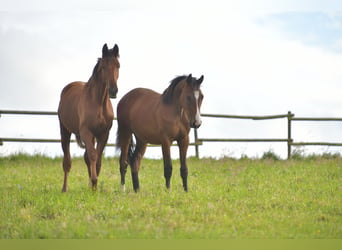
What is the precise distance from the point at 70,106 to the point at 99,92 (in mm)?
1123

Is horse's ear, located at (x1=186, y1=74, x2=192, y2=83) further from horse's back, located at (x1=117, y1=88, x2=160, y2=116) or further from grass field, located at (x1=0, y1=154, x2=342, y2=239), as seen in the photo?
grass field, located at (x1=0, y1=154, x2=342, y2=239)

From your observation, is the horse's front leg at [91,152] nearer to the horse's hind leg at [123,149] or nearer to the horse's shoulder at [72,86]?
the horse's hind leg at [123,149]

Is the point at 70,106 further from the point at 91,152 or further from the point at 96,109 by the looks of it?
the point at 91,152

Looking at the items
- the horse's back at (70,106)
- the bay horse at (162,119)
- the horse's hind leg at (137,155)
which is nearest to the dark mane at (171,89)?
the bay horse at (162,119)

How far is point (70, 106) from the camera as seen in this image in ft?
32.9

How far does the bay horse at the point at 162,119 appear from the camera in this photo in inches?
339

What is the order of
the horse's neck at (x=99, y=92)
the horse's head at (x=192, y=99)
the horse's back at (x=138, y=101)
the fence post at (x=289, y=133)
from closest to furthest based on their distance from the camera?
the horse's head at (x=192, y=99), the horse's neck at (x=99, y=92), the horse's back at (x=138, y=101), the fence post at (x=289, y=133)

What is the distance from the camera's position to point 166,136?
8.97 m

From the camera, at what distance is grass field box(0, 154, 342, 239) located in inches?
259

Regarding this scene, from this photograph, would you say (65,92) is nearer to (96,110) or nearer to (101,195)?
(96,110)

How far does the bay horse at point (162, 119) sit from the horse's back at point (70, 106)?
83 cm

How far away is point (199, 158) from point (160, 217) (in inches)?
372

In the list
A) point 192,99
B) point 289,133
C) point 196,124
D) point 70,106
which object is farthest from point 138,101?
point 289,133

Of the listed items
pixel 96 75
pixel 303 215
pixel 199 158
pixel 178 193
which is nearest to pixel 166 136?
pixel 178 193
